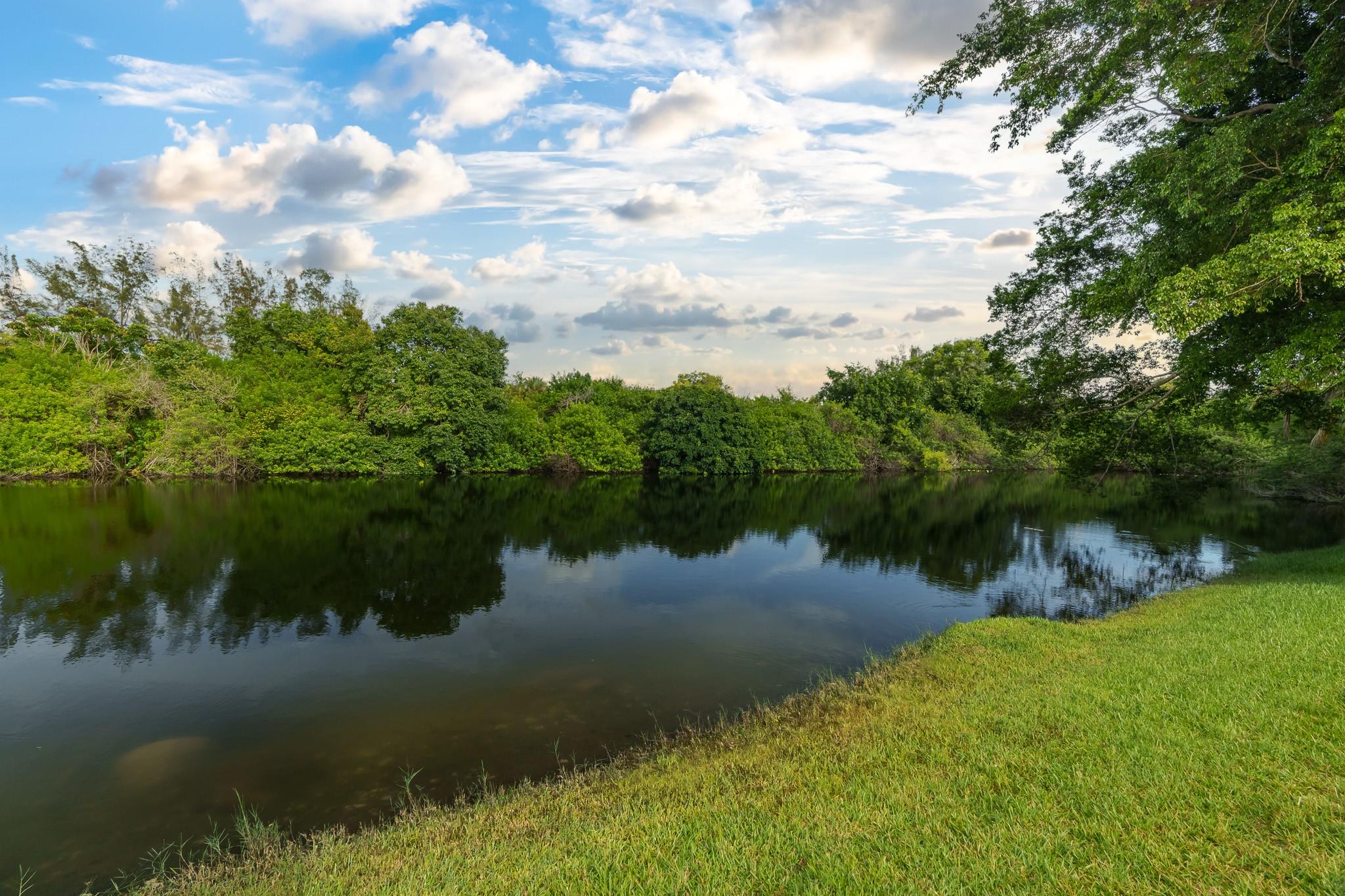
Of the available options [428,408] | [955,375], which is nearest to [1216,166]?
[428,408]

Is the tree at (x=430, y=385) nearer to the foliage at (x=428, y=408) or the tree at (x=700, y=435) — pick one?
the foliage at (x=428, y=408)

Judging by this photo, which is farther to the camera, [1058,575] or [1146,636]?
[1058,575]

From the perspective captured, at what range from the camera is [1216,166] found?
11.2 m

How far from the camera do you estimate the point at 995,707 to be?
24.3 feet

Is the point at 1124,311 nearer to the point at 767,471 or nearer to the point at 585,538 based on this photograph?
the point at 585,538

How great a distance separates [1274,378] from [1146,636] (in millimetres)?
5472

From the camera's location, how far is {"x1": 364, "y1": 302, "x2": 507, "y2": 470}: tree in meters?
44.7

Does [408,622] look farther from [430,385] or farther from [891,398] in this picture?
[891,398]

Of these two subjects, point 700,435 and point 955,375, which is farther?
point 955,375

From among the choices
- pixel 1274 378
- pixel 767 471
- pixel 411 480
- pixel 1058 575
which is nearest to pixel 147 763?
pixel 1274 378

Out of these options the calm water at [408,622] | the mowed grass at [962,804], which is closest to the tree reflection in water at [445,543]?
the calm water at [408,622]

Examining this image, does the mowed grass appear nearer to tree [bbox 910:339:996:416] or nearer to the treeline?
the treeline

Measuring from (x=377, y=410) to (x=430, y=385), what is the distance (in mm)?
4096

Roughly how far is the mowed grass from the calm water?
210 cm
